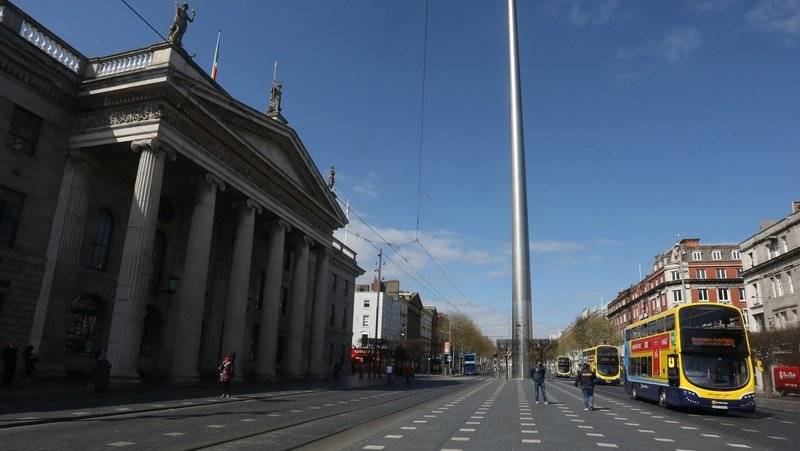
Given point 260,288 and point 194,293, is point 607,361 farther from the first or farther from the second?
point 194,293

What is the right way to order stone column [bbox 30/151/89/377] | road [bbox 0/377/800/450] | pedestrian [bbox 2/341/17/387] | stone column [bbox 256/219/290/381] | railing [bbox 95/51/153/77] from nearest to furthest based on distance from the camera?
1. road [bbox 0/377/800/450]
2. pedestrian [bbox 2/341/17/387]
3. stone column [bbox 30/151/89/377]
4. railing [bbox 95/51/153/77]
5. stone column [bbox 256/219/290/381]

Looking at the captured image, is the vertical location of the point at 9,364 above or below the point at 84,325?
below

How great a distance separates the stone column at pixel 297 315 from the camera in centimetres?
3591

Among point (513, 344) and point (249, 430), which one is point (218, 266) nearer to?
point (249, 430)

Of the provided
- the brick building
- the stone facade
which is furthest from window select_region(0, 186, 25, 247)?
the brick building

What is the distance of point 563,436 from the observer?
1230 cm

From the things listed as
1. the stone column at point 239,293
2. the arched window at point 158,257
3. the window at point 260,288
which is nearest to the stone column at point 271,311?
the stone column at point 239,293

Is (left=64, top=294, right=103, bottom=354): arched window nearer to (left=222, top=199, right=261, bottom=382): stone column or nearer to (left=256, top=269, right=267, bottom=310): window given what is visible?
(left=222, top=199, right=261, bottom=382): stone column

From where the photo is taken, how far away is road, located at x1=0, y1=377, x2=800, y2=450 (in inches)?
396

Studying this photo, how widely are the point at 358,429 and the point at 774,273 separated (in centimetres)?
5576

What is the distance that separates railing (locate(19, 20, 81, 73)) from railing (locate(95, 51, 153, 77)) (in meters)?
0.94

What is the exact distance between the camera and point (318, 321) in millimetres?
41000

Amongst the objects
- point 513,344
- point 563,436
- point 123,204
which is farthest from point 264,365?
point 513,344

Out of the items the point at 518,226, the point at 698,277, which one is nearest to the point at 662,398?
the point at 518,226
